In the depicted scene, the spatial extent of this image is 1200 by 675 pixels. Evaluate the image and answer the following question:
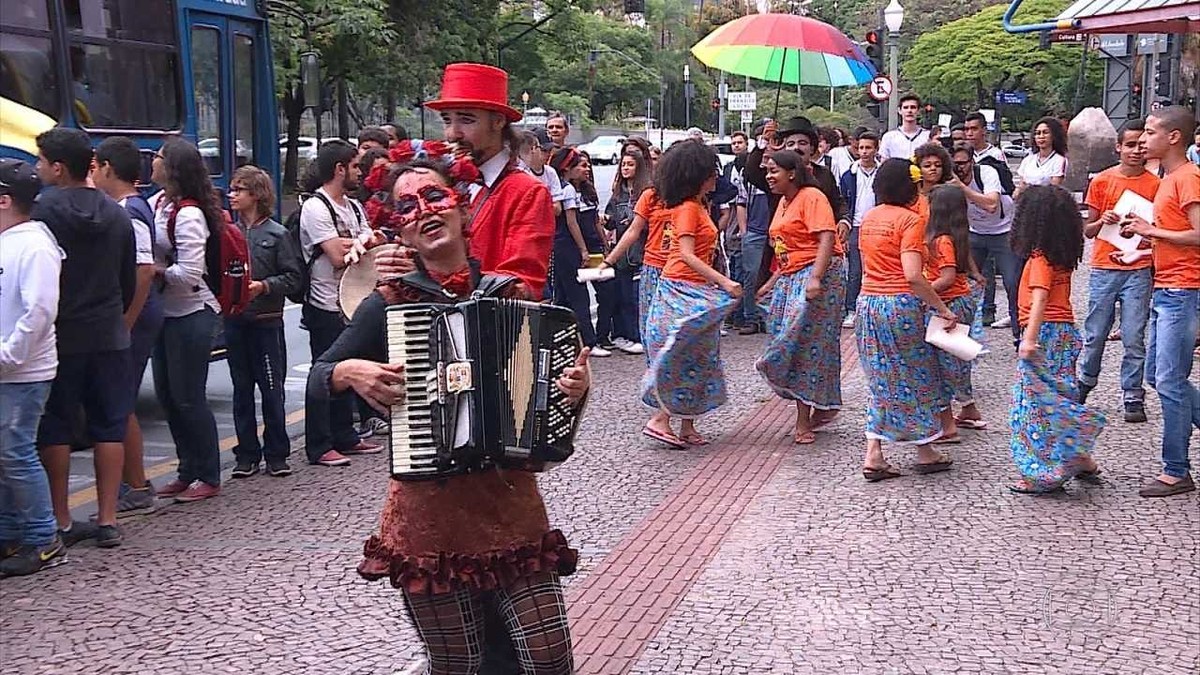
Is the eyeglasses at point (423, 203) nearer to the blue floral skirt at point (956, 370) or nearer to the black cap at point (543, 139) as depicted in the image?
the blue floral skirt at point (956, 370)

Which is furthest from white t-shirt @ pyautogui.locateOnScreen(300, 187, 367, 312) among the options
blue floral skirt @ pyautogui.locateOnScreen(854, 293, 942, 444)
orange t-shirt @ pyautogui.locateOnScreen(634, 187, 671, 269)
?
blue floral skirt @ pyautogui.locateOnScreen(854, 293, 942, 444)

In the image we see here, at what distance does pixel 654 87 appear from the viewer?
68188 millimetres

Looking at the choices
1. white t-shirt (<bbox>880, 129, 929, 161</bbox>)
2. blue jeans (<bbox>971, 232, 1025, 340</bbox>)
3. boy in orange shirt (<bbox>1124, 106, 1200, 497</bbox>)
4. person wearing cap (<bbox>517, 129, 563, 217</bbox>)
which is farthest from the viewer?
white t-shirt (<bbox>880, 129, 929, 161</bbox>)

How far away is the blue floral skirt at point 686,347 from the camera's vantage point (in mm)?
7676

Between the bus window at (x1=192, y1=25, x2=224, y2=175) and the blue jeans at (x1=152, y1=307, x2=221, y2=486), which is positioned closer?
the blue jeans at (x1=152, y1=307, x2=221, y2=486)

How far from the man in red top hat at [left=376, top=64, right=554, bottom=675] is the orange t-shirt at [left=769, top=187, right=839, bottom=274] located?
438cm

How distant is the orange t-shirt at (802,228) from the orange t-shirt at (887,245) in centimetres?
67

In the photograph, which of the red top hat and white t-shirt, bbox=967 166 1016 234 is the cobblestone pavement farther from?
white t-shirt, bbox=967 166 1016 234

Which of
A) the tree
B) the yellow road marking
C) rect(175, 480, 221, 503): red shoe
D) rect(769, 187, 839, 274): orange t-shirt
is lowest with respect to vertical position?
the yellow road marking

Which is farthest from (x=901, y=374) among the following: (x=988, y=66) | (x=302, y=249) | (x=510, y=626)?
(x=988, y=66)

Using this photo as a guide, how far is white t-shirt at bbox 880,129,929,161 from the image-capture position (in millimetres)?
12734

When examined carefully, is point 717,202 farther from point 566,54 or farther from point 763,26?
point 566,54

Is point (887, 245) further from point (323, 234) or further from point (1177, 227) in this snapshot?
point (323, 234)

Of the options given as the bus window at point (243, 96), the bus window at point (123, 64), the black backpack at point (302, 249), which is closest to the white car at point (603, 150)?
the bus window at point (243, 96)
